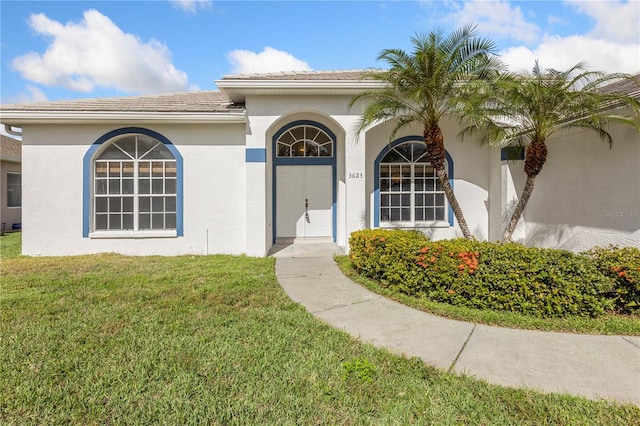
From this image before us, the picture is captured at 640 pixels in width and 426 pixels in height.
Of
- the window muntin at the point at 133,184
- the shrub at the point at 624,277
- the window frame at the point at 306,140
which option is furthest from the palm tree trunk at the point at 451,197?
the window muntin at the point at 133,184

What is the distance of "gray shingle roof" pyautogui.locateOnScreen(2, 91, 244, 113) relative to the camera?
27.8 ft

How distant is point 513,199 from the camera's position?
29.7 feet

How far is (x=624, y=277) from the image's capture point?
4496 mm

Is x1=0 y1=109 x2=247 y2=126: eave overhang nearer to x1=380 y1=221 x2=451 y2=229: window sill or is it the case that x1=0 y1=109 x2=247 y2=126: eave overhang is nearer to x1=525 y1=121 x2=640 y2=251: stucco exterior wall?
x1=380 y1=221 x2=451 y2=229: window sill

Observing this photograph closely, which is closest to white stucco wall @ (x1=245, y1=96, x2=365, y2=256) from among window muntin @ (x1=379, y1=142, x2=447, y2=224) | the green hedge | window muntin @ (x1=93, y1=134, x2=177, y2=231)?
window muntin @ (x1=379, y1=142, x2=447, y2=224)

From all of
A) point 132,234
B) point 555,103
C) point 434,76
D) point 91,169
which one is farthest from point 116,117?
point 555,103

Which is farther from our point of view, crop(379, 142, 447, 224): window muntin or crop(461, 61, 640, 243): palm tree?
crop(379, 142, 447, 224): window muntin

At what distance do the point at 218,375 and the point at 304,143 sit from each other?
316 inches

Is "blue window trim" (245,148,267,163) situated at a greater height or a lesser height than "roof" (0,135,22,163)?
lesser

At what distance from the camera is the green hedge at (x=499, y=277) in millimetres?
4434

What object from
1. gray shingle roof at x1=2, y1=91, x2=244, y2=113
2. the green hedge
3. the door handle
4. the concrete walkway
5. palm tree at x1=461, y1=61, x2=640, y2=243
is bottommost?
the concrete walkway

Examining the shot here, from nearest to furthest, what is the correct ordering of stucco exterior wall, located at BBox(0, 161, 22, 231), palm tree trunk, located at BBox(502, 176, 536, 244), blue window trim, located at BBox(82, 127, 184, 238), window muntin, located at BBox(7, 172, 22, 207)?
palm tree trunk, located at BBox(502, 176, 536, 244) < blue window trim, located at BBox(82, 127, 184, 238) < stucco exterior wall, located at BBox(0, 161, 22, 231) < window muntin, located at BBox(7, 172, 22, 207)

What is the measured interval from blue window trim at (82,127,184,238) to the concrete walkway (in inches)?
205

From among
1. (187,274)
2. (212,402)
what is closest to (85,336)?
(212,402)
